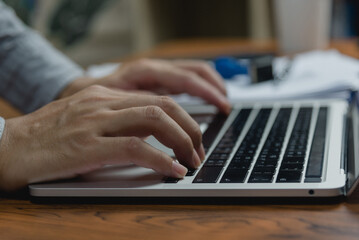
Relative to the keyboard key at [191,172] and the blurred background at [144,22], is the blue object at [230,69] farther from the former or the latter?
the blurred background at [144,22]

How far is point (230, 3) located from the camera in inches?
122

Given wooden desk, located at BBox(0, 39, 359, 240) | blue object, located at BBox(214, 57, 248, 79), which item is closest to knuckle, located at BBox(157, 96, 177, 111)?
wooden desk, located at BBox(0, 39, 359, 240)

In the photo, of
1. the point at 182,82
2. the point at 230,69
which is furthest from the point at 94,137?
the point at 230,69

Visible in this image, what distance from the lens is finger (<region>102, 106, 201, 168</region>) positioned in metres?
0.52

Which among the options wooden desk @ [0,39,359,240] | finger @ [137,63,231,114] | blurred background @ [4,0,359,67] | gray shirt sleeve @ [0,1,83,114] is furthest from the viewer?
blurred background @ [4,0,359,67]

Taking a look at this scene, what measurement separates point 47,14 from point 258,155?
267cm

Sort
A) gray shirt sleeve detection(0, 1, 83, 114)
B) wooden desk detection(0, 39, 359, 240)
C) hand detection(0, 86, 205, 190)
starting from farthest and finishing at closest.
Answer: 1. gray shirt sleeve detection(0, 1, 83, 114)
2. hand detection(0, 86, 205, 190)
3. wooden desk detection(0, 39, 359, 240)

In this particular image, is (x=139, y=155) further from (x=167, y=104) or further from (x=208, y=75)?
(x=208, y=75)

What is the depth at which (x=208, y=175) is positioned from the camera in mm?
498

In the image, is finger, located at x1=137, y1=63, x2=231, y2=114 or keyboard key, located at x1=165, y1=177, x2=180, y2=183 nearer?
keyboard key, located at x1=165, y1=177, x2=180, y2=183

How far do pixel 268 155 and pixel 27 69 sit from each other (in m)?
0.61

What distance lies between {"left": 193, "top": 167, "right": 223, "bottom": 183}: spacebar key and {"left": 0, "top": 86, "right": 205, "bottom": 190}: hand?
0.02 meters

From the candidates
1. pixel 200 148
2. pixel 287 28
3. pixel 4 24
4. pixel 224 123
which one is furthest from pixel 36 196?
pixel 287 28

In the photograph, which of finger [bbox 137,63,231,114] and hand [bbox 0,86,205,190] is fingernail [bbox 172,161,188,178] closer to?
hand [bbox 0,86,205,190]
